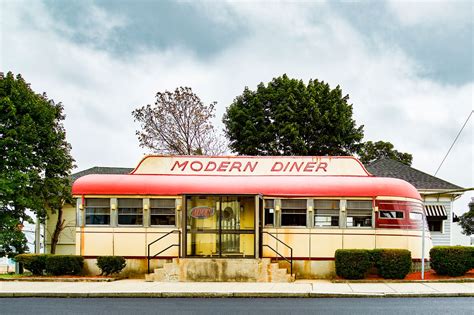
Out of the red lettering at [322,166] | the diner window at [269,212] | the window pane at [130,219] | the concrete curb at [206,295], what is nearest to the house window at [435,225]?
the red lettering at [322,166]

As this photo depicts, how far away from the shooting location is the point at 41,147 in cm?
3381

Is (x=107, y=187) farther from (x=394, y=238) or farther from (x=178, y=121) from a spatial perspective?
(x=178, y=121)

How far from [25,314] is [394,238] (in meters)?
13.9

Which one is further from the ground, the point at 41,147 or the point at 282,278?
the point at 41,147

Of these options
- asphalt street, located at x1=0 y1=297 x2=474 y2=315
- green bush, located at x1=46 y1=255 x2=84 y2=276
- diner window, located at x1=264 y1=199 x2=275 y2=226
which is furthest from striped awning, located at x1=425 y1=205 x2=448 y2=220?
green bush, located at x1=46 y1=255 x2=84 y2=276

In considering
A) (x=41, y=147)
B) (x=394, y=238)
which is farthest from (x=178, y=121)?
(x=394, y=238)

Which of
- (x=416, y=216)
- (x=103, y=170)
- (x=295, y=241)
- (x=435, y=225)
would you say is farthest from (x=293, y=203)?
(x=103, y=170)

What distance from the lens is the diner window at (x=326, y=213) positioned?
23564mm

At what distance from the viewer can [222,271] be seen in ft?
71.3

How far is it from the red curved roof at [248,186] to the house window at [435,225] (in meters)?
11.4

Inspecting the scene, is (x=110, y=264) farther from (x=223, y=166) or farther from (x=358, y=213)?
(x=358, y=213)

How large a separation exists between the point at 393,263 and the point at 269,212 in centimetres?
473

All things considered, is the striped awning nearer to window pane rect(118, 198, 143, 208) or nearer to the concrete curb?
window pane rect(118, 198, 143, 208)

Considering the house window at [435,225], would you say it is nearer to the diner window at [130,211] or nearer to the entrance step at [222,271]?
the entrance step at [222,271]
